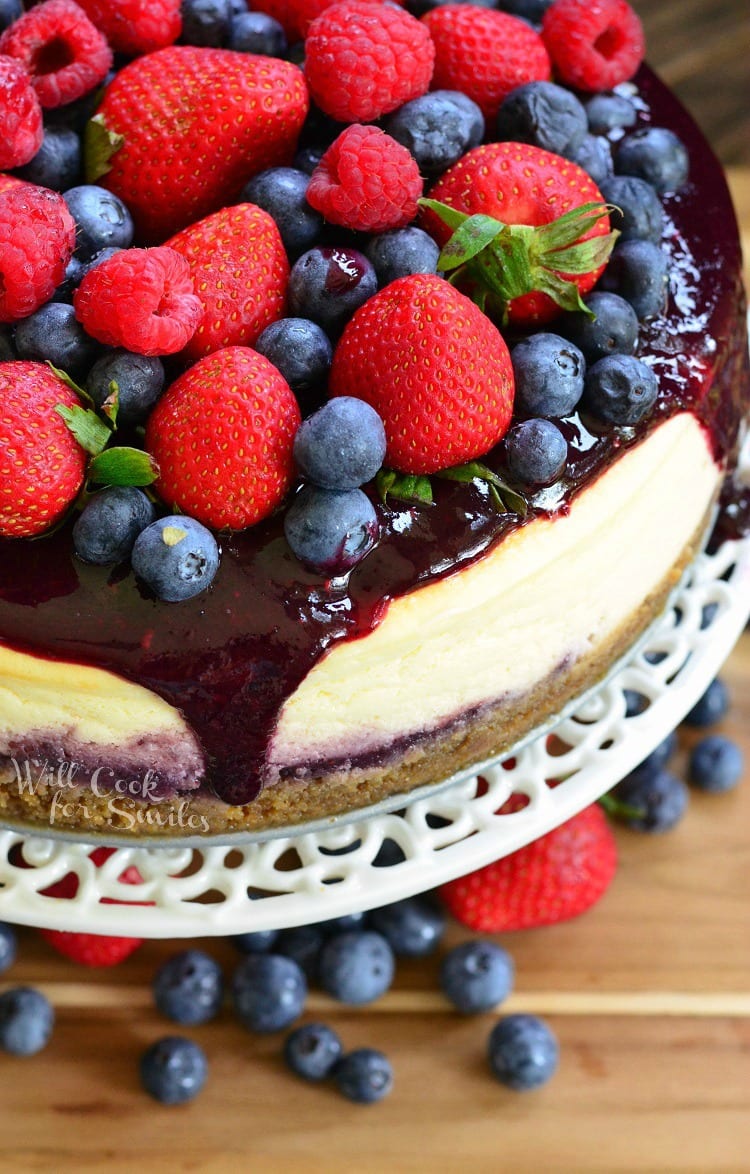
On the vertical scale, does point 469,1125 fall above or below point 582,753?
below

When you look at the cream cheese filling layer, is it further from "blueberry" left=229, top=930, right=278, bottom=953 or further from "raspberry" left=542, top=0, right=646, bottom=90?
"raspberry" left=542, top=0, right=646, bottom=90

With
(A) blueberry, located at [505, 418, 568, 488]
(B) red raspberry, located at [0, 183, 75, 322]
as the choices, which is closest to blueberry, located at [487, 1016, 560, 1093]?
(A) blueberry, located at [505, 418, 568, 488]

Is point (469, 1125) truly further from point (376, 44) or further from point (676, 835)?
point (376, 44)

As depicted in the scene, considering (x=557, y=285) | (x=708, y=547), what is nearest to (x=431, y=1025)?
(x=708, y=547)

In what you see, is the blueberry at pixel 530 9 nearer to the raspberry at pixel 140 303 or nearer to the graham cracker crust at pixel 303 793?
the raspberry at pixel 140 303

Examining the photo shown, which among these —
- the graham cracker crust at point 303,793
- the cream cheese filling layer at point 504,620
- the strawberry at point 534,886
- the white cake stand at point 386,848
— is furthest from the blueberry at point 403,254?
the strawberry at point 534,886

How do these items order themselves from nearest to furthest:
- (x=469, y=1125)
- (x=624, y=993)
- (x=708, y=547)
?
(x=469, y=1125), (x=624, y=993), (x=708, y=547)
